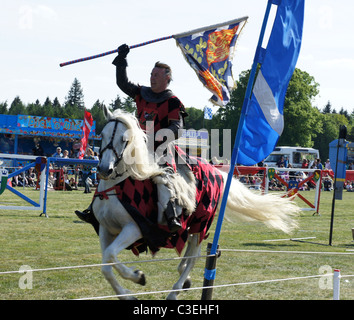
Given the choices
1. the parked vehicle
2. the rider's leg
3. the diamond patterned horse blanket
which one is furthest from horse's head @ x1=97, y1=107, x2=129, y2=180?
the parked vehicle

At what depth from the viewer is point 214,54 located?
745 centimetres

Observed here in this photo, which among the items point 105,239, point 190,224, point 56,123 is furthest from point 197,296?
point 56,123

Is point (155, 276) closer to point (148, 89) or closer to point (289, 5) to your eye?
point (148, 89)

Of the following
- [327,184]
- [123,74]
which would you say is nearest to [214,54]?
[123,74]

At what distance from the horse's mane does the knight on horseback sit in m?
0.16

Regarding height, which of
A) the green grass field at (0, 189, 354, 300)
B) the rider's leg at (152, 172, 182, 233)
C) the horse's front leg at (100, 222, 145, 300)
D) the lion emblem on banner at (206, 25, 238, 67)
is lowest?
the green grass field at (0, 189, 354, 300)

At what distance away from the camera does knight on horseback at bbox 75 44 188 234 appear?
5578 mm

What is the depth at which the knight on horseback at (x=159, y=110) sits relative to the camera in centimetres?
558

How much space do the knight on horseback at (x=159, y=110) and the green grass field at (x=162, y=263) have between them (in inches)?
40.8

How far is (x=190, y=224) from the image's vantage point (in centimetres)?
639

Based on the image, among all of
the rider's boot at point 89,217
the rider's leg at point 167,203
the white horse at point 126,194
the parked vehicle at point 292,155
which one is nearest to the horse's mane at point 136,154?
the white horse at point 126,194

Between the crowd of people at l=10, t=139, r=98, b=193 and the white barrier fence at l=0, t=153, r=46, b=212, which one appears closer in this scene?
the white barrier fence at l=0, t=153, r=46, b=212

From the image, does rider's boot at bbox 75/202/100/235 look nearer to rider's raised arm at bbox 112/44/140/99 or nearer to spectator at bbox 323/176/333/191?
rider's raised arm at bbox 112/44/140/99
